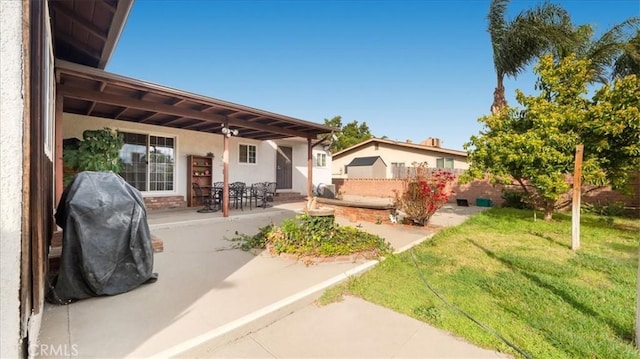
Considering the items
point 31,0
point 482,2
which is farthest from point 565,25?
point 31,0

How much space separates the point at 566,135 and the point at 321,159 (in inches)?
378

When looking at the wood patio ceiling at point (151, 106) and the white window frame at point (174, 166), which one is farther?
the white window frame at point (174, 166)

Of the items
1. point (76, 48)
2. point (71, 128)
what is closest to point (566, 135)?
point (76, 48)

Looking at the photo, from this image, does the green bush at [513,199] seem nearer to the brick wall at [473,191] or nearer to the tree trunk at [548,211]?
the brick wall at [473,191]

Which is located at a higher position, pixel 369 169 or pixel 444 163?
pixel 444 163

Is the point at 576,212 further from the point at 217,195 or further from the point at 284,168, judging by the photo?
the point at 284,168

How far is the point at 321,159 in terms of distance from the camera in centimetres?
1438

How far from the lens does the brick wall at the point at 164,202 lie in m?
8.61

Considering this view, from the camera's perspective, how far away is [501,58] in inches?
445

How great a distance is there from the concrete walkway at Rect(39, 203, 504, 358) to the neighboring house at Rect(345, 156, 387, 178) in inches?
604

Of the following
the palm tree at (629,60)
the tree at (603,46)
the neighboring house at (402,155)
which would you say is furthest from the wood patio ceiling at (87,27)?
the palm tree at (629,60)

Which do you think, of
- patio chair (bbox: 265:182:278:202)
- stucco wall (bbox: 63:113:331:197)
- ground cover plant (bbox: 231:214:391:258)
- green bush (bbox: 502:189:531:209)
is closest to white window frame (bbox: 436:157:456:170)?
green bush (bbox: 502:189:531:209)

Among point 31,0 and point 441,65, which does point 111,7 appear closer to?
point 31,0

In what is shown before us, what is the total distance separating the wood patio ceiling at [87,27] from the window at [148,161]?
321 centimetres
